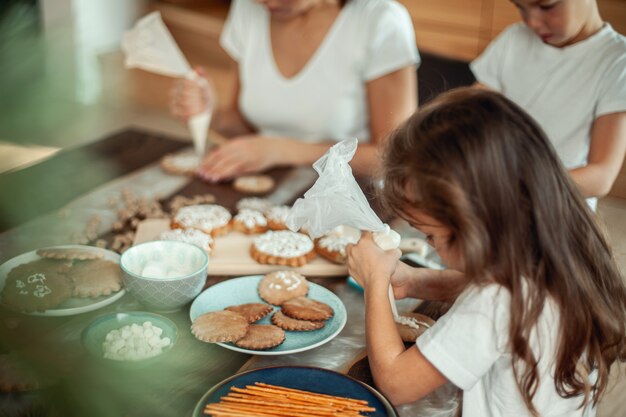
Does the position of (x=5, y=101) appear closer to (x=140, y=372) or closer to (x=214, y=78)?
(x=140, y=372)

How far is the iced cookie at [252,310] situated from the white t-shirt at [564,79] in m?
0.90

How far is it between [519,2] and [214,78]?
4040 mm

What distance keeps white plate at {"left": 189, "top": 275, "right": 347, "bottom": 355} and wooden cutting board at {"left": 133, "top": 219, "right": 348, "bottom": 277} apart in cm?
6

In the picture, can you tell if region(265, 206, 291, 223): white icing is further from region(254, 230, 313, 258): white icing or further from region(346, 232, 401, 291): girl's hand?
region(346, 232, 401, 291): girl's hand

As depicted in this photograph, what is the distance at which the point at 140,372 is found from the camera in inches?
34.7

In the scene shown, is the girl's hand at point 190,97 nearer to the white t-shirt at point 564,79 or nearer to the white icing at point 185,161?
the white icing at point 185,161

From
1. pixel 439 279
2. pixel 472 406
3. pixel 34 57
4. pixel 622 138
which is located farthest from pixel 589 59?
pixel 34 57

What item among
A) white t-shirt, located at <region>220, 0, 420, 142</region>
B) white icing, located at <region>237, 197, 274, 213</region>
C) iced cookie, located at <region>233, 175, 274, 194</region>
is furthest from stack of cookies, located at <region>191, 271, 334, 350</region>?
white t-shirt, located at <region>220, 0, 420, 142</region>

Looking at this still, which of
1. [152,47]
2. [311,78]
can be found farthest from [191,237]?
[311,78]

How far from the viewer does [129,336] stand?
3.14ft

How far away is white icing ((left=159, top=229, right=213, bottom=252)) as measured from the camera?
132 cm

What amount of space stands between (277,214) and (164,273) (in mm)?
372

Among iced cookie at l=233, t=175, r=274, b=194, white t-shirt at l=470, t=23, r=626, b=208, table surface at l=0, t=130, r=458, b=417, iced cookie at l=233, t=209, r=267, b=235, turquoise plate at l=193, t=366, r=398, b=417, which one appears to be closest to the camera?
table surface at l=0, t=130, r=458, b=417

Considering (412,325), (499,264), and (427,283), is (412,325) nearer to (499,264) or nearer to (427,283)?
(427,283)
